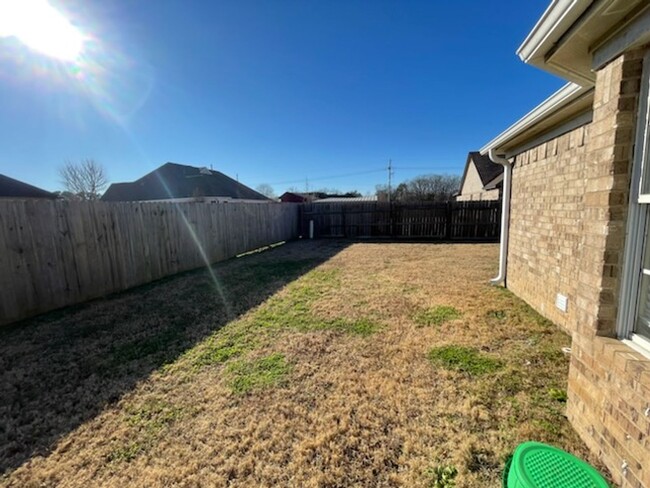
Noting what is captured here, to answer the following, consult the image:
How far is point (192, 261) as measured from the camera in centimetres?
761

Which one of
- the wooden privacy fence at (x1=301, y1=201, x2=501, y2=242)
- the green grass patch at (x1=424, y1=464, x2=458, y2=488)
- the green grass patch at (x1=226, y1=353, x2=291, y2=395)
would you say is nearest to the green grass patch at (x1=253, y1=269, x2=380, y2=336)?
the green grass patch at (x1=226, y1=353, x2=291, y2=395)

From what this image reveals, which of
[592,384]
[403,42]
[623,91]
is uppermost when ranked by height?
[403,42]

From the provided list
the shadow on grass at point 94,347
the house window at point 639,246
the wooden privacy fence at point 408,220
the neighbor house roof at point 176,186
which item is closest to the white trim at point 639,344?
the house window at point 639,246

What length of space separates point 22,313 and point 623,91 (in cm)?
675

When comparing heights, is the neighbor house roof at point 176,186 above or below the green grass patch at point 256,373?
above

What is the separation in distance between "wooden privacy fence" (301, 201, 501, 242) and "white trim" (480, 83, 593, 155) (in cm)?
793

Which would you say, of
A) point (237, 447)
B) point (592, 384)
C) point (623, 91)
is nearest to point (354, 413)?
point (237, 447)

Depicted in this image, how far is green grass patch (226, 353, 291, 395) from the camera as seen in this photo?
98.1 inches

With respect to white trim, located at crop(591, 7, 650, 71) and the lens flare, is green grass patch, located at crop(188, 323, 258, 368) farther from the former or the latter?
the lens flare

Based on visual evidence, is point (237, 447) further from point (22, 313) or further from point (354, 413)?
point (22, 313)

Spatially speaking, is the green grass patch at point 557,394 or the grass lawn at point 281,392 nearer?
the grass lawn at point 281,392

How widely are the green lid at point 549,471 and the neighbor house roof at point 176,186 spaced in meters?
22.9

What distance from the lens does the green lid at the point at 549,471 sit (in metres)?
1.31

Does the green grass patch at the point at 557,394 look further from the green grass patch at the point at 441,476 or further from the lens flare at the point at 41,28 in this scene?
the lens flare at the point at 41,28
